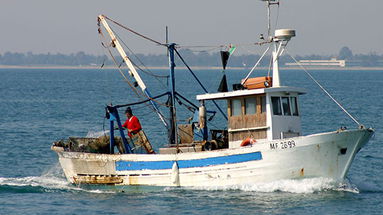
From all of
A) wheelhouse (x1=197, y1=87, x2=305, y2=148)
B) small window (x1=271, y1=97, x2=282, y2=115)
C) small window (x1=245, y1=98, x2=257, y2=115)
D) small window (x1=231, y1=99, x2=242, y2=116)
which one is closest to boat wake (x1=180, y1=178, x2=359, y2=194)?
wheelhouse (x1=197, y1=87, x2=305, y2=148)

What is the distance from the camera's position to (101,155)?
30.7 meters

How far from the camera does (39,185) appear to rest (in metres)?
31.8

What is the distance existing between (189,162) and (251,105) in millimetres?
2972

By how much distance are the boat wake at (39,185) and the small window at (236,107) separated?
17.8 feet

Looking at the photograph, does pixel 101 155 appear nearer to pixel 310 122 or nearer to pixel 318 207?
pixel 318 207

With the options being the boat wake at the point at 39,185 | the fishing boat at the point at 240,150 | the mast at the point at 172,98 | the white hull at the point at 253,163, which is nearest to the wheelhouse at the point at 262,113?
the fishing boat at the point at 240,150

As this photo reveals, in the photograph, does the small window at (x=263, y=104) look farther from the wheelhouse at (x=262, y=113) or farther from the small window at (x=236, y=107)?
the small window at (x=236, y=107)

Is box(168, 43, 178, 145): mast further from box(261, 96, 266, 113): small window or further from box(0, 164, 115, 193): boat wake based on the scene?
box(261, 96, 266, 113): small window

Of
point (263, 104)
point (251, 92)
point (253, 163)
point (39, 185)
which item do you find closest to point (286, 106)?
point (263, 104)

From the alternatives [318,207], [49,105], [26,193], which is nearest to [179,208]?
[318,207]

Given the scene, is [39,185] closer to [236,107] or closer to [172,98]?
[172,98]

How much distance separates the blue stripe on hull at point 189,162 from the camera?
92.4ft

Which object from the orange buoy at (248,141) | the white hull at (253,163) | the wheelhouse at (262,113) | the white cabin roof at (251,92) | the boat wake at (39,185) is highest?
the white cabin roof at (251,92)

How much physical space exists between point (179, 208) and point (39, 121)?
33346 mm
